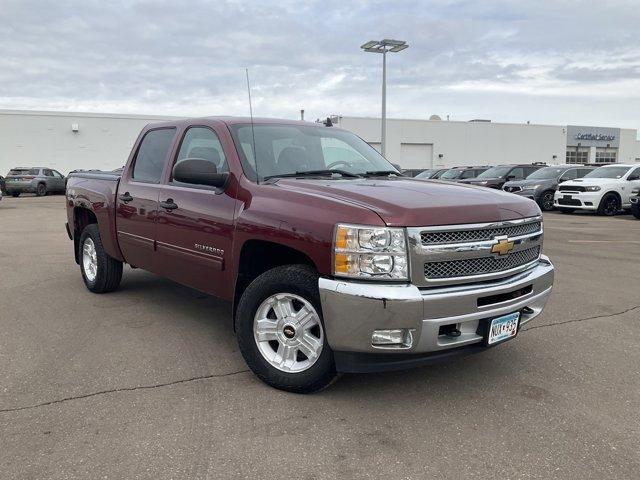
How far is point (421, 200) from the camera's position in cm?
348

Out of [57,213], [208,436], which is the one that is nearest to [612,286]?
[208,436]

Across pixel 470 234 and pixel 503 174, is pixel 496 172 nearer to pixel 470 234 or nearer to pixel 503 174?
pixel 503 174

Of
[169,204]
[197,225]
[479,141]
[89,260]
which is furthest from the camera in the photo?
[479,141]

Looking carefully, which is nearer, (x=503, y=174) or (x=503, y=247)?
(x=503, y=247)

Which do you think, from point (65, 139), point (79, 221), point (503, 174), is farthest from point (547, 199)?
point (65, 139)

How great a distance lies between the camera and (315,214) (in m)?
3.42

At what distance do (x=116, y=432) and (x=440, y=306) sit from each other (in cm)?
196

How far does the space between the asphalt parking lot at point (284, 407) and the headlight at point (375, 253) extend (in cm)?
90

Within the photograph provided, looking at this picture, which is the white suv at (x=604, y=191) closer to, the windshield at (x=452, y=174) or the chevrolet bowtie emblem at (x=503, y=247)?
the windshield at (x=452, y=174)

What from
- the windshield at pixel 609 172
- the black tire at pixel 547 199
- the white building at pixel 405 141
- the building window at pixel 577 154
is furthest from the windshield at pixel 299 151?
the building window at pixel 577 154

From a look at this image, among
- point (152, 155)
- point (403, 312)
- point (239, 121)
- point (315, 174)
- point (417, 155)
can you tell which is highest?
point (239, 121)

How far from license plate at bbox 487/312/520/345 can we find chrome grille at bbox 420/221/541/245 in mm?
521

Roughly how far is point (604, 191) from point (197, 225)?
16375 mm

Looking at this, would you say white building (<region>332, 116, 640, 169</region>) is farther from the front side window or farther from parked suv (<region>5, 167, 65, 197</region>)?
the front side window
